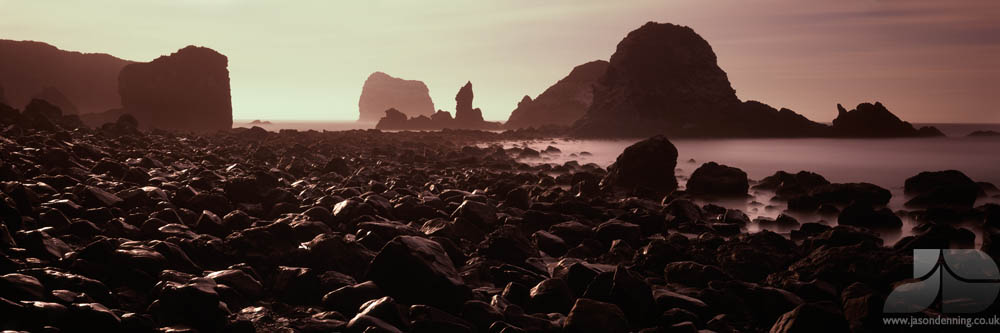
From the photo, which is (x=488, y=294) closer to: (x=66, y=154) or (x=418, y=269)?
(x=418, y=269)

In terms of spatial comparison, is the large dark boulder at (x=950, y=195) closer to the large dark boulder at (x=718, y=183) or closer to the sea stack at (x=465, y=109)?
the large dark boulder at (x=718, y=183)

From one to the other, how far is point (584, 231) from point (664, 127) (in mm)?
93431

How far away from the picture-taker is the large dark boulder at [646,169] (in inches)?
742

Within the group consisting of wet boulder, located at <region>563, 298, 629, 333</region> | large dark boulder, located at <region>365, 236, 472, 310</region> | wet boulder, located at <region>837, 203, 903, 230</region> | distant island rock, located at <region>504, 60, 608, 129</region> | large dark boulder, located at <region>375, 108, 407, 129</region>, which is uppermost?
distant island rock, located at <region>504, 60, 608, 129</region>

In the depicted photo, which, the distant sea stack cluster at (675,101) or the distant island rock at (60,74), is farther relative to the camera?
the distant island rock at (60,74)

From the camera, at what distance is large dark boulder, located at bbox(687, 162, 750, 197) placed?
18500 mm

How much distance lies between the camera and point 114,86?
408 feet

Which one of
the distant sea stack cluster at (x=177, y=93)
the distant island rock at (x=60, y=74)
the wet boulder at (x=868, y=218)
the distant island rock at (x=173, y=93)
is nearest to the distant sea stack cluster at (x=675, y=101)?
the distant sea stack cluster at (x=177, y=93)

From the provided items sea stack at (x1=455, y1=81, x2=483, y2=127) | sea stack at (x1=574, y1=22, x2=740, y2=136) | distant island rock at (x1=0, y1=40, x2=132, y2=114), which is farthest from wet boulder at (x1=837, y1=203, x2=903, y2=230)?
sea stack at (x1=455, y1=81, x2=483, y2=127)

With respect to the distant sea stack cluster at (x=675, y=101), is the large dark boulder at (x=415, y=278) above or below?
below

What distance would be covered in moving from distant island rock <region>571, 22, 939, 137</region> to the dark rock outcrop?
15.5 ft

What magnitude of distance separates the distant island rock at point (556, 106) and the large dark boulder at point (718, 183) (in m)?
138

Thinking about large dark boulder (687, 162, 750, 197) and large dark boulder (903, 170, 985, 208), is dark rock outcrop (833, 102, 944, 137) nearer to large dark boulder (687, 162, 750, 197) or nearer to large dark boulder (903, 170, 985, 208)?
large dark boulder (903, 170, 985, 208)

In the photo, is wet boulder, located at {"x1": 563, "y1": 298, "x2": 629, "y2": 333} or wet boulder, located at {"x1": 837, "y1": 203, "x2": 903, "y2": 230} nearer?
wet boulder, located at {"x1": 563, "y1": 298, "x2": 629, "y2": 333}
